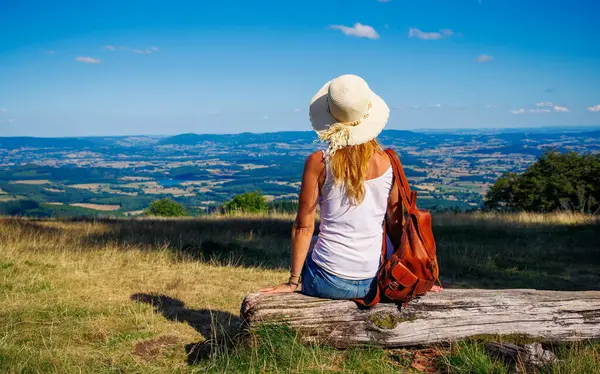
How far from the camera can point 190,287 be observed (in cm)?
723

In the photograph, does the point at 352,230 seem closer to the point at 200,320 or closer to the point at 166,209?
the point at 200,320

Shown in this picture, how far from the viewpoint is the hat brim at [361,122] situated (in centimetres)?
395

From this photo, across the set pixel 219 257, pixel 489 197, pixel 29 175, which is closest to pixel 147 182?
pixel 29 175

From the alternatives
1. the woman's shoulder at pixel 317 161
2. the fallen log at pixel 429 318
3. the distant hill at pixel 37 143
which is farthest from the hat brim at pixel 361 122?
the distant hill at pixel 37 143

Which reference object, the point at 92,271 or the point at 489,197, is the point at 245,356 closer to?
the point at 92,271

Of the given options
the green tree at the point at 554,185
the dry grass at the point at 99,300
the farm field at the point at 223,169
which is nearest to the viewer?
the dry grass at the point at 99,300

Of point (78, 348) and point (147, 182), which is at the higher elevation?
point (78, 348)

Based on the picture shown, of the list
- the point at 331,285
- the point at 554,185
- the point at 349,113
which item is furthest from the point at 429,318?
the point at 554,185

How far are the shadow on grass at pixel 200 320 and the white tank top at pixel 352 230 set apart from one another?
127cm

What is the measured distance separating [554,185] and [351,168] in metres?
31.1

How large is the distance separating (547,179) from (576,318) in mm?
30408

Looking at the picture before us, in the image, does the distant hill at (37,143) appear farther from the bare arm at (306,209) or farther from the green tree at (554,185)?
the bare arm at (306,209)

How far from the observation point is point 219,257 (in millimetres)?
9633

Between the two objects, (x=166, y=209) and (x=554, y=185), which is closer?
(x=554, y=185)
